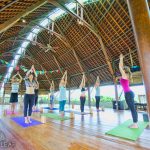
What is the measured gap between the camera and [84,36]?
27.6ft

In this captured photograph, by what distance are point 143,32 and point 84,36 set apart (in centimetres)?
→ 748

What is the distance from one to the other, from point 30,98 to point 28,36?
8228 millimetres

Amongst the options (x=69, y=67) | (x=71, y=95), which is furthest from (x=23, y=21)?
(x=71, y=95)

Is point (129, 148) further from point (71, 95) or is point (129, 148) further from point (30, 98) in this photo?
point (71, 95)

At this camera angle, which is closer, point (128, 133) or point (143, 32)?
point (143, 32)

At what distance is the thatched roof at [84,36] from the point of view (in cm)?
617

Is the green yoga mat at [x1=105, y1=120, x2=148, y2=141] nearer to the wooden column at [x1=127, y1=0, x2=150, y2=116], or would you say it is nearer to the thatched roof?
the wooden column at [x1=127, y1=0, x2=150, y2=116]

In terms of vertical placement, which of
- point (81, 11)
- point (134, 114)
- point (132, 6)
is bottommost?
point (134, 114)

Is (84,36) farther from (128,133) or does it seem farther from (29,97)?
(128,133)

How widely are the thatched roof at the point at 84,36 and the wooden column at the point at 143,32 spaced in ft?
13.5

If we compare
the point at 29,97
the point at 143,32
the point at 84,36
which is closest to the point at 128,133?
the point at 143,32

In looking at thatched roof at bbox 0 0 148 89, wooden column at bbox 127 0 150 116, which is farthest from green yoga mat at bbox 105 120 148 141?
thatched roof at bbox 0 0 148 89

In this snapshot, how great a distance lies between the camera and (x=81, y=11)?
7.00 meters

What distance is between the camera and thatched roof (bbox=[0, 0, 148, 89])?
6.17 m
